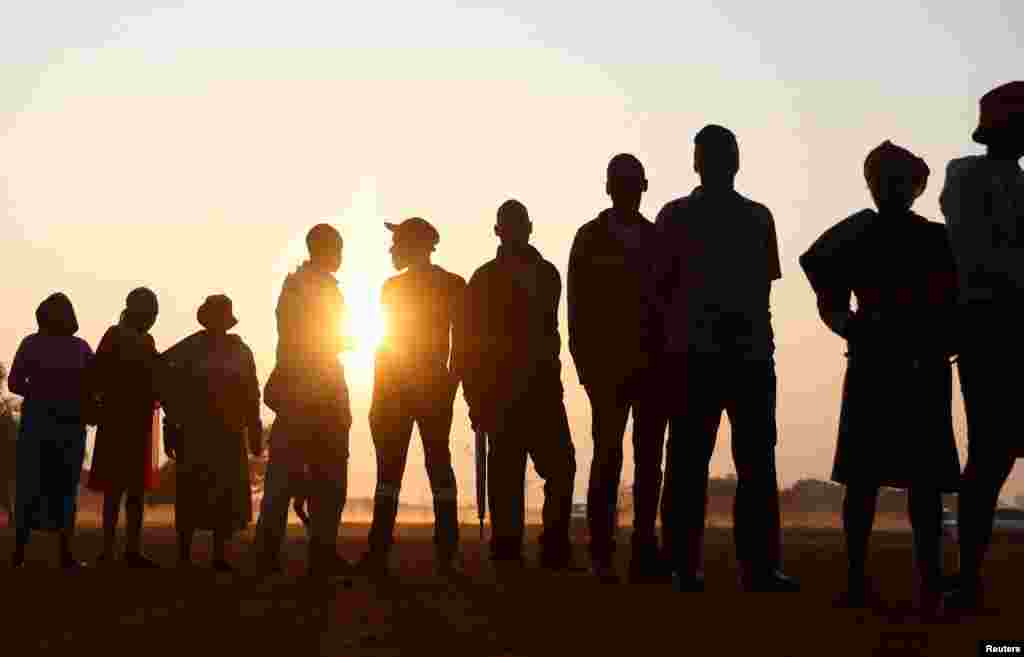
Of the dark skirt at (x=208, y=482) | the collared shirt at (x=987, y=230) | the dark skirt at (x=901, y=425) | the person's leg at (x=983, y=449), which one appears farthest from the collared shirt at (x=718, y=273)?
the dark skirt at (x=208, y=482)

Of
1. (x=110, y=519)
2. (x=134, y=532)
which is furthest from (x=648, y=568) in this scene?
(x=110, y=519)

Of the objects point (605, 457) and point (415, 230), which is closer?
point (605, 457)

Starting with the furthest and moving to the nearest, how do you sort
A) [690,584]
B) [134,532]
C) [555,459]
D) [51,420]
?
[51,420] < [134,532] < [555,459] < [690,584]

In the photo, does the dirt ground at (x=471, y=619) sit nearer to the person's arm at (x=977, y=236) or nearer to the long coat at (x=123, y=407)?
the person's arm at (x=977, y=236)

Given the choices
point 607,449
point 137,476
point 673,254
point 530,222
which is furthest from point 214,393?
point 673,254

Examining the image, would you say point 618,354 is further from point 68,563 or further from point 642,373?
point 68,563

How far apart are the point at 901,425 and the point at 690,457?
1.40 metres

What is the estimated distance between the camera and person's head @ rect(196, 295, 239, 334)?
12461 millimetres

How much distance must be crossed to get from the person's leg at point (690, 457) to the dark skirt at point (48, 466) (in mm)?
6534

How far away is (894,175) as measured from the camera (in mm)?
7734

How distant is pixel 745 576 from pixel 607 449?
132 centimetres

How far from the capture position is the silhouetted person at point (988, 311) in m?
7.56

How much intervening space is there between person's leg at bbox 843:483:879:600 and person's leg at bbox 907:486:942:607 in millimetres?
235

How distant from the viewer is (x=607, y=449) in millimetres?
9562
